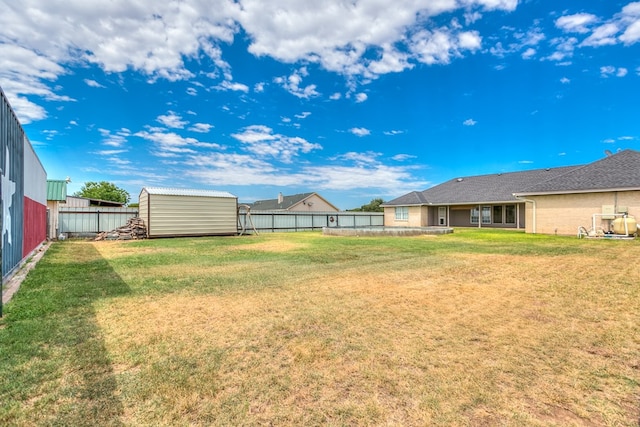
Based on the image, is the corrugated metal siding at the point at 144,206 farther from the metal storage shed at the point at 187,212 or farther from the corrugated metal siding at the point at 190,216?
the corrugated metal siding at the point at 190,216

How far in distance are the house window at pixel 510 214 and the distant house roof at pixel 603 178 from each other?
21.4 feet

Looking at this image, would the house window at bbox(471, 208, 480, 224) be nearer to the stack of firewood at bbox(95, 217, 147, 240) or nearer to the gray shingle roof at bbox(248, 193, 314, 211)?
the gray shingle roof at bbox(248, 193, 314, 211)

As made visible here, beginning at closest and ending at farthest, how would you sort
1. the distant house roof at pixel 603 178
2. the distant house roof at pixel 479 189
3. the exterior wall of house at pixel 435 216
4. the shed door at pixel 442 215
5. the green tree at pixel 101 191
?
the distant house roof at pixel 603 178 < the distant house roof at pixel 479 189 < the exterior wall of house at pixel 435 216 < the shed door at pixel 442 215 < the green tree at pixel 101 191

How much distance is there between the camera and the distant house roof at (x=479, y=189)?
24.8 meters

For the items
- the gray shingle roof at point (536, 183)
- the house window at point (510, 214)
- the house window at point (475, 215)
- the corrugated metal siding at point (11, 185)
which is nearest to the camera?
the corrugated metal siding at point (11, 185)

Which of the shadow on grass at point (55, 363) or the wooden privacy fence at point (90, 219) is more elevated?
the wooden privacy fence at point (90, 219)

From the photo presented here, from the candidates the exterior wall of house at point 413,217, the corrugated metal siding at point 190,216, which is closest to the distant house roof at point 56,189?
the corrugated metal siding at point 190,216

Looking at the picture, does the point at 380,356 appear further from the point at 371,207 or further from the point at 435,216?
the point at 371,207

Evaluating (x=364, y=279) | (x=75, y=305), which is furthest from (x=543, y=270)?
(x=75, y=305)

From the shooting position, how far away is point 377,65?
19.3 meters

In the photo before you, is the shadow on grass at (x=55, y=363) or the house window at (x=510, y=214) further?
the house window at (x=510, y=214)

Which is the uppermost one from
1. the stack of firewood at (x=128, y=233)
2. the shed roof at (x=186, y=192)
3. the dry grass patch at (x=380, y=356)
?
the shed roof at (x=186, y=192)

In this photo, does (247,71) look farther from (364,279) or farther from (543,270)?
(543,270)

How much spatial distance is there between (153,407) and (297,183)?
39193 millimetres
